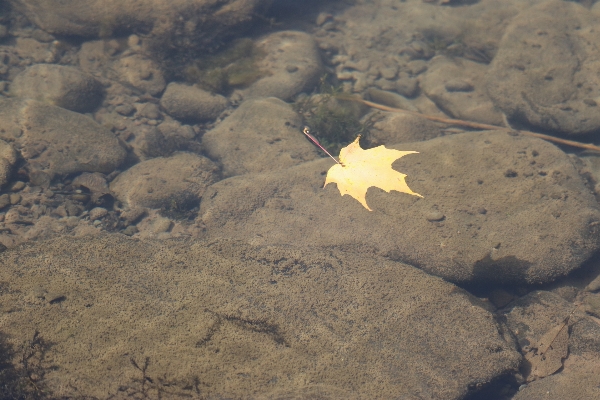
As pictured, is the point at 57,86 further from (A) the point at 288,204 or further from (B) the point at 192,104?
(A) the point at 288,204

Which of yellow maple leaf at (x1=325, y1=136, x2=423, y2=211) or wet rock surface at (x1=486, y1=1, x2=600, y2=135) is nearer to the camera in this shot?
yellow maple leaf at (x1=325, y1=136, x2=423, y2=211)

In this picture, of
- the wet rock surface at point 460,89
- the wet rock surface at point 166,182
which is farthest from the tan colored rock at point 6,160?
the wet rock surface at point 460,89

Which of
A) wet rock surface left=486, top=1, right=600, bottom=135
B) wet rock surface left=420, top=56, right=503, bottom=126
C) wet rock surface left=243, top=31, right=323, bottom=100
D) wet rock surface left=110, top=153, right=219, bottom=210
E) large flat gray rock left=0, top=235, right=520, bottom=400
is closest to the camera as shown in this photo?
large flat gray rock left=0, top=235, right=520, bottom=400

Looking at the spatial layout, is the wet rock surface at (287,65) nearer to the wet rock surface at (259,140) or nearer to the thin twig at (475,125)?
the wet rock surface at (259,140)

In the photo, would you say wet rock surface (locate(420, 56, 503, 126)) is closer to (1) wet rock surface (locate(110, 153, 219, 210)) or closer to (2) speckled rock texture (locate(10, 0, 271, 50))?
(2) speckled rock texture (locate(10, 0, 271, 50))

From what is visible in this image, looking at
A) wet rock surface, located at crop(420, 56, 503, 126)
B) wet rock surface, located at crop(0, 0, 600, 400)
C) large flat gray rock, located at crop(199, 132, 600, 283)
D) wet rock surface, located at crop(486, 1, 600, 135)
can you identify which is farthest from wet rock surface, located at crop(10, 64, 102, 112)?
wet rock surface, located at crop(486, 1, 600, 135)

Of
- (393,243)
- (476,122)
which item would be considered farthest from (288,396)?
(476,122)
